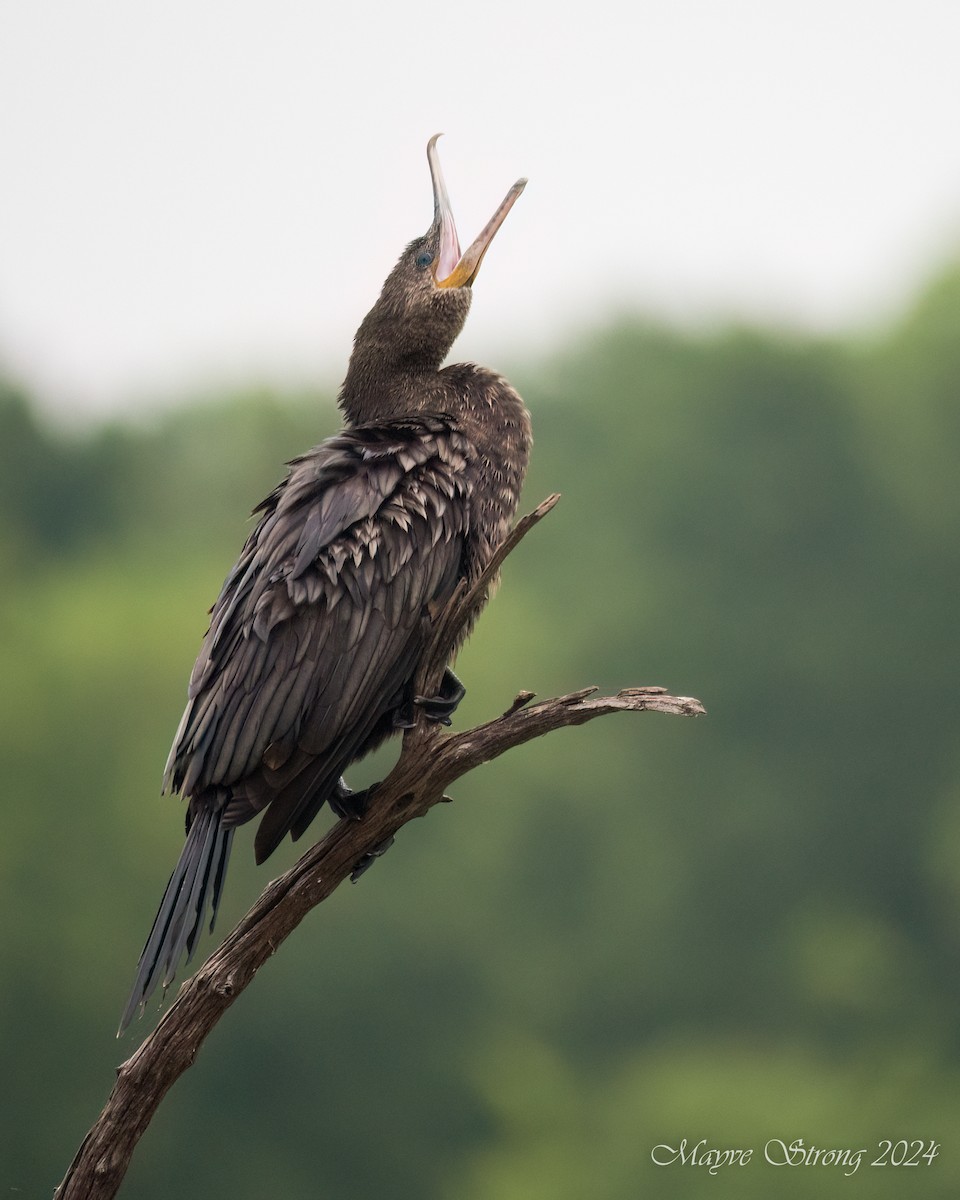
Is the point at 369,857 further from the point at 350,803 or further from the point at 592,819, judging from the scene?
the point at 592,819

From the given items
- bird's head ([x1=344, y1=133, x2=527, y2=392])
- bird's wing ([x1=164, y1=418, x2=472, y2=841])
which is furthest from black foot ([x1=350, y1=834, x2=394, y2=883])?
bird's head ([x1=344, y1=133, x2=527, y2=392])

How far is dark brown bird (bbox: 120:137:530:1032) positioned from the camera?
3.02 metres

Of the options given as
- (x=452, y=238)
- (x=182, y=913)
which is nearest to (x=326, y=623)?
(x=182, y=913)

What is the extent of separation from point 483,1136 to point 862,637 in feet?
14.8

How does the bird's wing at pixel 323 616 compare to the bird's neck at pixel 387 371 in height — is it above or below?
below

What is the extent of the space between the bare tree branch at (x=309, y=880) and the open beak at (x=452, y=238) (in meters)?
1.13

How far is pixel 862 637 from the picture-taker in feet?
35.0

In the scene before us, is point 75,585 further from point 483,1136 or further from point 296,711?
point 296,711

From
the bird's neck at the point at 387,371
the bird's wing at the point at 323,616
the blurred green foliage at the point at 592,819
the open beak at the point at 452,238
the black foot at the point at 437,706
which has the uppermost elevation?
the open beak at the point at 452,238

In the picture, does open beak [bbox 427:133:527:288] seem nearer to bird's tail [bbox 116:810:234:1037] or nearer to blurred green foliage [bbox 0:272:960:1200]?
bird's tail [bbox 116:810:234:1037]

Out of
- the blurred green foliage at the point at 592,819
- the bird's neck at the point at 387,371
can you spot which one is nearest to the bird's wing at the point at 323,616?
the bird's neck at the point at 387,371

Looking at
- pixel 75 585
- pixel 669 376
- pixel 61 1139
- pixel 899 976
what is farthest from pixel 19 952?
pixel 669 376

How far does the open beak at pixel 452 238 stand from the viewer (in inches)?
150

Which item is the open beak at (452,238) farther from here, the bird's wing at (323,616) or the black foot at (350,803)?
the black foot at (350,803)
